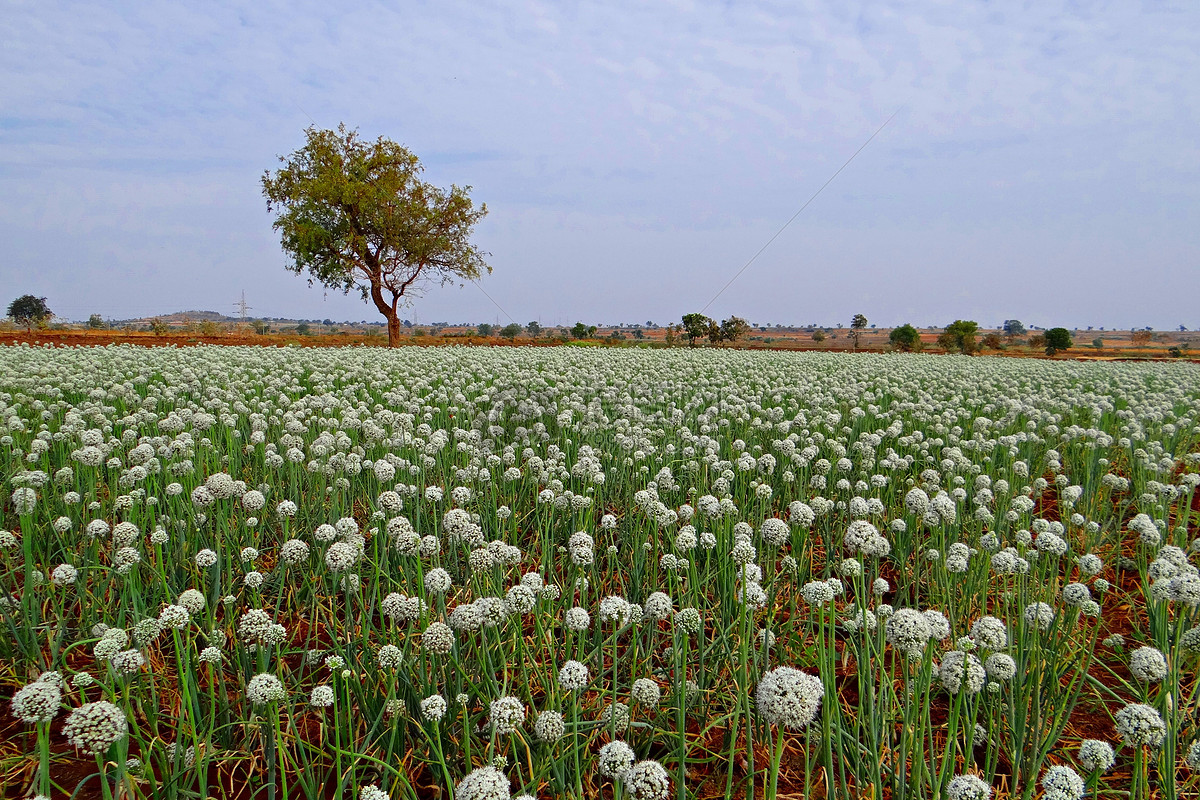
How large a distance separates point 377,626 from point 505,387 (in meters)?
6.82

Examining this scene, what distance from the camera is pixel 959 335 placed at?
60.6 m

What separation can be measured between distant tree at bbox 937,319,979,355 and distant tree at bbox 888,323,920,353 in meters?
3.03

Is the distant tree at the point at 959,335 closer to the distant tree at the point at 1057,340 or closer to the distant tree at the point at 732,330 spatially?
the distant tree at the point at 1057,340

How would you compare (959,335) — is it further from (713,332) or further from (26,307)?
(26,307)

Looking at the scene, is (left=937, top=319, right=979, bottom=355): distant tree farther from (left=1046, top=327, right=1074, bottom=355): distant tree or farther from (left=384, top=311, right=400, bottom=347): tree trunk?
(left=384, top=311, right=400, bottom=347): tree trunk

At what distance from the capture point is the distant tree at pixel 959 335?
5881cm

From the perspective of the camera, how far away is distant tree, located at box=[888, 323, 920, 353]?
56.0 metres

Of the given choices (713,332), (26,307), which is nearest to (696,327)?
(713,332)

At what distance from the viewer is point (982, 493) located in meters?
4.18

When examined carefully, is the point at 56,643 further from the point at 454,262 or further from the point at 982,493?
the point at 454,262

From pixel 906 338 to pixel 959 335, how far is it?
6.08 meters

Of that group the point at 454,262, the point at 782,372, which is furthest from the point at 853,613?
the point at 454,262

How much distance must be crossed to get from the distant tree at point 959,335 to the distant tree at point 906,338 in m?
3.03

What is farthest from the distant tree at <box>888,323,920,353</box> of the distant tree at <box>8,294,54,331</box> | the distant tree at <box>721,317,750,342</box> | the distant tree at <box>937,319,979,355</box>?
the distant tree at <box>8,294,54,331</box>
